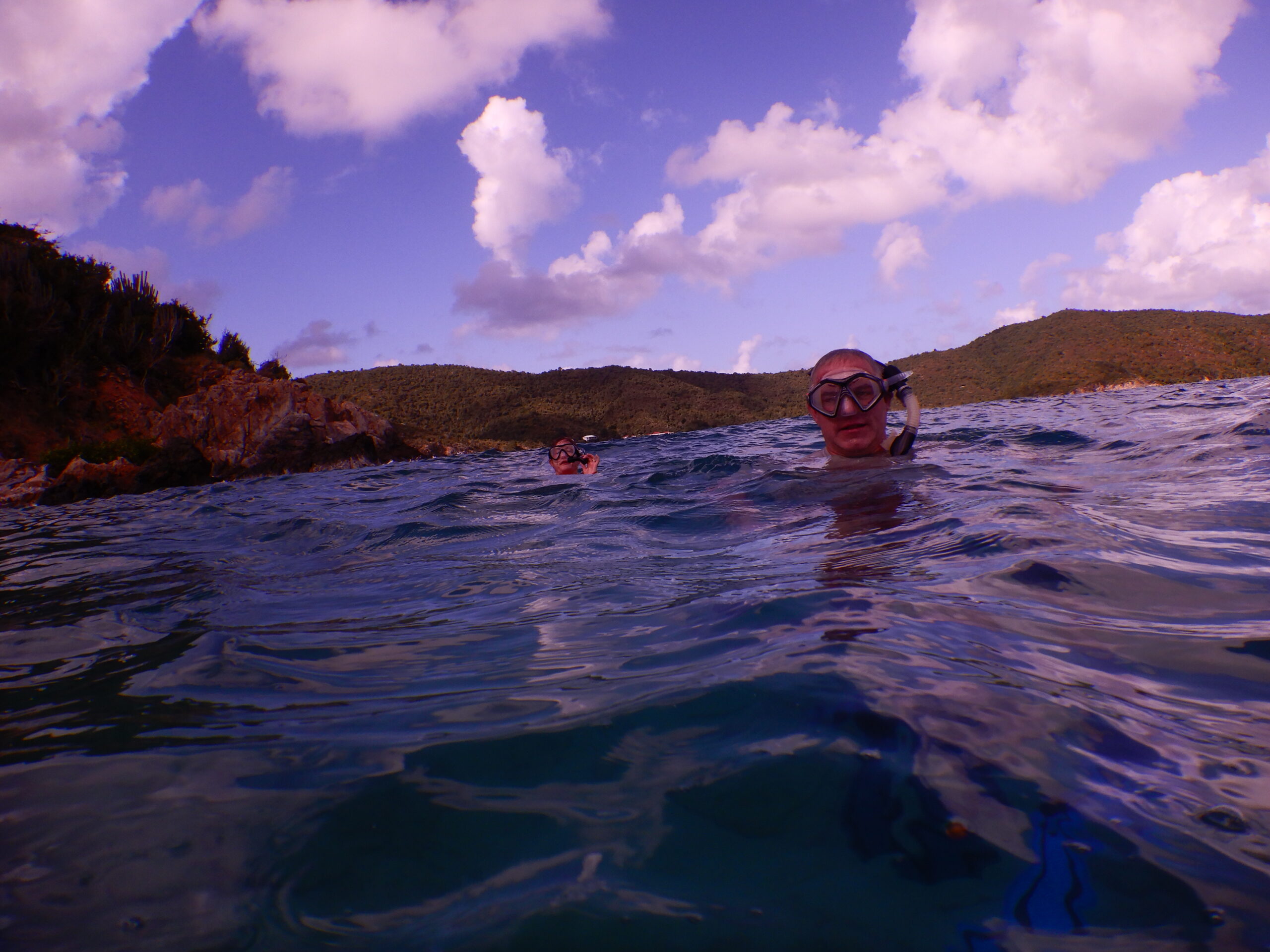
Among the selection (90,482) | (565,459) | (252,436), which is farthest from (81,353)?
(565,459)

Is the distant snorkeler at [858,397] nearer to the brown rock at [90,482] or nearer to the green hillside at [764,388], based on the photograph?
the brown rock at [90,482]

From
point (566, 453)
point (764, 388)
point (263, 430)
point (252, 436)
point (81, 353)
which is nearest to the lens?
point (566, 453)

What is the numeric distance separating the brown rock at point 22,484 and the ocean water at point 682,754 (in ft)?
35.2

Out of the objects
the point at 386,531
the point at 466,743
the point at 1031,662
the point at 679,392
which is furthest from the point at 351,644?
the point at 679,392

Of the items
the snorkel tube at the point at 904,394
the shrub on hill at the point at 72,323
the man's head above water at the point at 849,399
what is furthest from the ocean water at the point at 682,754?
the shrub on hill at the point at 72,323

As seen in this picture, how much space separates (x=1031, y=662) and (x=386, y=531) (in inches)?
191

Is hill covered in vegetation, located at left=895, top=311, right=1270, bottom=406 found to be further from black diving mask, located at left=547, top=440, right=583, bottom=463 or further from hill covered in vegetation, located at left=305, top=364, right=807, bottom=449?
black diving mask, located at left=547, top=440, right=583, bottom=463

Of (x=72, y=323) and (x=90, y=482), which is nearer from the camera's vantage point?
(x=90, y=482)

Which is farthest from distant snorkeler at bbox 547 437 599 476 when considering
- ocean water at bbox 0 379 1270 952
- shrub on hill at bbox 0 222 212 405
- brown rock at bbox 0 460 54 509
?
shrub on hill at bbox 0 222 212 405

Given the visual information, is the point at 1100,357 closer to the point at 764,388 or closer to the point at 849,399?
the point at 764,388

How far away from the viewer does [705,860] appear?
0.93m

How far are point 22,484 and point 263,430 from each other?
7706 mm

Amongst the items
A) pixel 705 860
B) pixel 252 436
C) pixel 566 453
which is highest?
pixel 252 436

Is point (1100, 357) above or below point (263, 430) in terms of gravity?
Result: above
